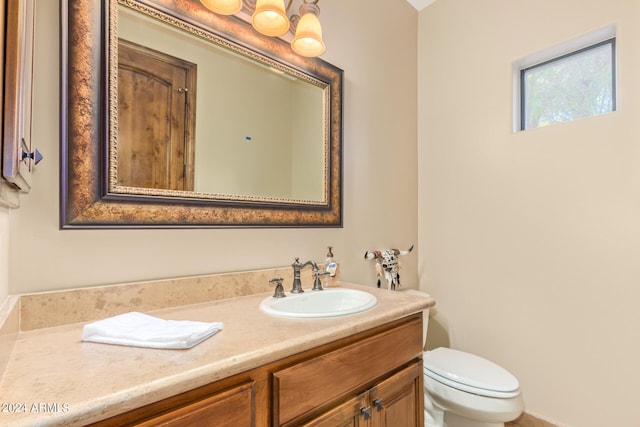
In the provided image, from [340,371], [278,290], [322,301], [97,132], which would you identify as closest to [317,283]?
[322,301]

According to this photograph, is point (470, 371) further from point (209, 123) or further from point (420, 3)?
point (420, 3)

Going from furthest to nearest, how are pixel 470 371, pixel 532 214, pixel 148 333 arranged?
1. pixel 532 214
2. pixel 470 371
3. pixel 148 333

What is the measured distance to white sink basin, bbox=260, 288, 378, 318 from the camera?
1.16 m

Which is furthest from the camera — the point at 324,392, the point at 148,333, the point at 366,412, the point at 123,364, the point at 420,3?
the point at 420,3

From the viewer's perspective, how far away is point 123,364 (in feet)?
2.04

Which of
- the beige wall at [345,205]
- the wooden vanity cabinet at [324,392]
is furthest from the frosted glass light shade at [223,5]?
the wooden vanity cabinet at [324,392]

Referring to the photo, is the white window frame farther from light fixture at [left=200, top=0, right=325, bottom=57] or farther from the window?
light fixture at [left=200, top=0, right=325, bottom=57]

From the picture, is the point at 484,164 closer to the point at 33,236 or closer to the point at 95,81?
the point at 95,81

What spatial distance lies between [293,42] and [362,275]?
4.09 feet

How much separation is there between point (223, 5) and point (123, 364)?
3.88 ft

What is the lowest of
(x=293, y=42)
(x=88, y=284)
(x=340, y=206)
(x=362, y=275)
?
(x=362, y=275)

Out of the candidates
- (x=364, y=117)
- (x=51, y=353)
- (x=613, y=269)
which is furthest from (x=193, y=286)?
(x=613, y=269)

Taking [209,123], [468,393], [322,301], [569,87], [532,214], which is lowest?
[468,393]

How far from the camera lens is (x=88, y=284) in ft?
3.08
